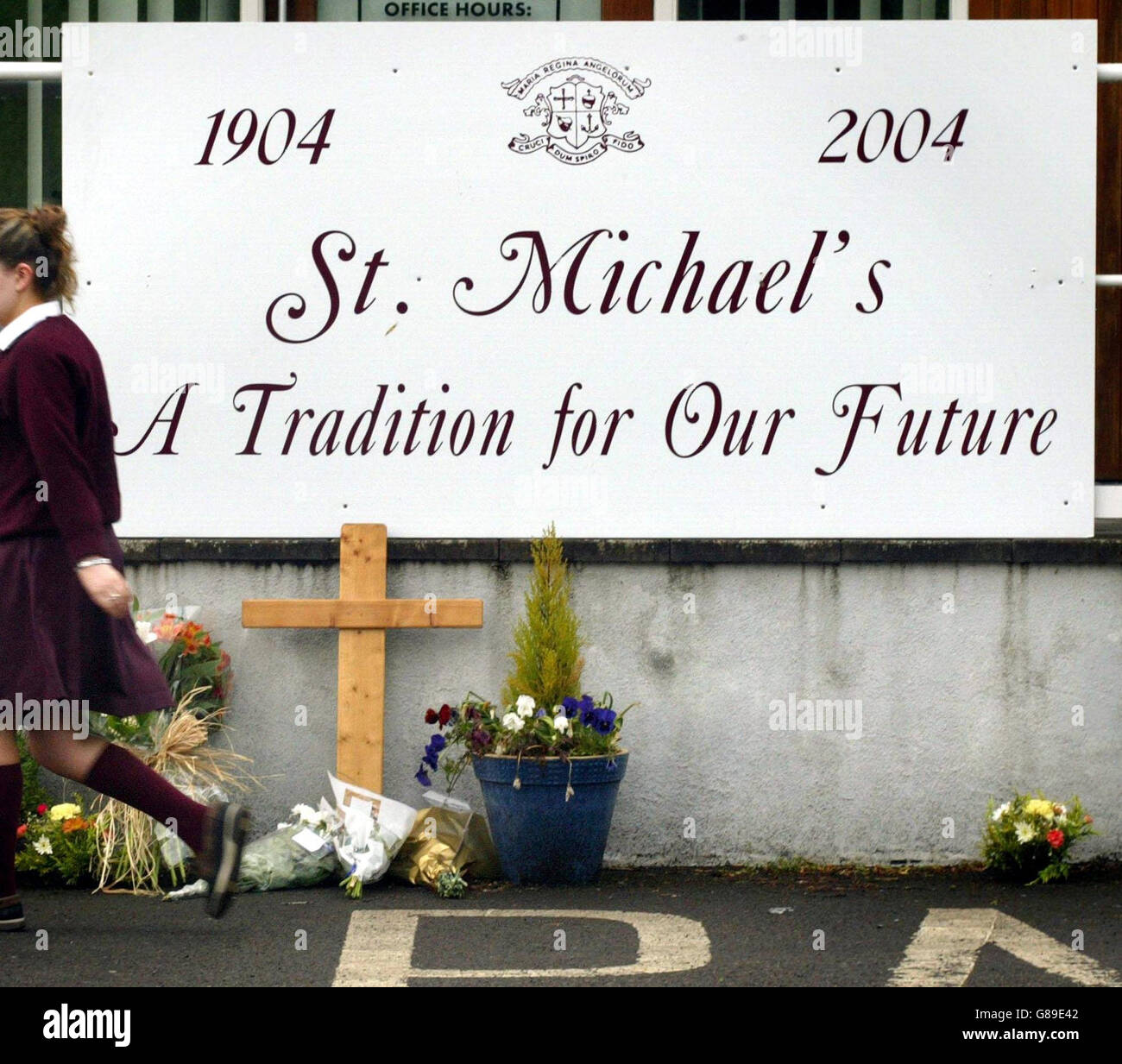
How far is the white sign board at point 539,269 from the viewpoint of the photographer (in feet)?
19.6

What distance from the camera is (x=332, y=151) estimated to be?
6.02 metres

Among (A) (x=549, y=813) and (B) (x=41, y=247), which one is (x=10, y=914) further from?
(B) (x=41, y=247)

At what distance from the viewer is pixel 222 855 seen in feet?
14.9

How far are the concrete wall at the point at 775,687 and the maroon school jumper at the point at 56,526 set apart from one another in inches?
50.6

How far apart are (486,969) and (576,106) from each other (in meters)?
3.24

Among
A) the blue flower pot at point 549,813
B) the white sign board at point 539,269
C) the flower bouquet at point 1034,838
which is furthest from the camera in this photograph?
the white sign board at point 539,269

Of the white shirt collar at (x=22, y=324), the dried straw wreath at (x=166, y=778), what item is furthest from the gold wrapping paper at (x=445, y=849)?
the white shirt collar at (x=22, y=324)

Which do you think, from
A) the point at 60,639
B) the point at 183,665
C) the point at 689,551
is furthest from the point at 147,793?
the point at 689,551

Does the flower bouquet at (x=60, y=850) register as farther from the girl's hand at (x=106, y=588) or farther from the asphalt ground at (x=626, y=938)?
the girl's hand at (x=106, y=588)

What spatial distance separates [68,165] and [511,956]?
11.3 feet

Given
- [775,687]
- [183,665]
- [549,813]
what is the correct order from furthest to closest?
[775,687] → [183,665] → [549,813]

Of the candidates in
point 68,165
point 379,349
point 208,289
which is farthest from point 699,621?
point 68,165

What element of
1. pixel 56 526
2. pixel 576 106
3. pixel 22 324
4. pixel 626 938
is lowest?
pixel 626 938

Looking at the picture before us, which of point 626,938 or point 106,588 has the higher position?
point 106,588
